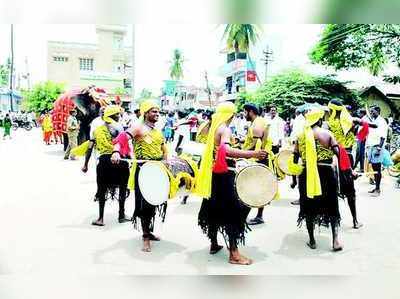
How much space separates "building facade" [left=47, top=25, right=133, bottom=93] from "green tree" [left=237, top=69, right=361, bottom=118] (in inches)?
663

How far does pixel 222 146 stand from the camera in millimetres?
4164

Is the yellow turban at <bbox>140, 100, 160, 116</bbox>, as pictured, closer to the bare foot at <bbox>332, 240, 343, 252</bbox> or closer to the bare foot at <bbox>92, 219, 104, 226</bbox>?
the bare foot at <bbox>92, 219, 104, 226</bbox>

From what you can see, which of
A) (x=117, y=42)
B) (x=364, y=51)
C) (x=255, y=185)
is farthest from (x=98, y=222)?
(x=117, y=42)

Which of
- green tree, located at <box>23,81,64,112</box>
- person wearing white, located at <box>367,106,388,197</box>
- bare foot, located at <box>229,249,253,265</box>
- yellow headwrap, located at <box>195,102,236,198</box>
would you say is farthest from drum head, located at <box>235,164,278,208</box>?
green tree, located at <box>23,81,64,112</box>

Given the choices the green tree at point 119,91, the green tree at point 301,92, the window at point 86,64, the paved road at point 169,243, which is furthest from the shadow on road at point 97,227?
the window at point 86,64

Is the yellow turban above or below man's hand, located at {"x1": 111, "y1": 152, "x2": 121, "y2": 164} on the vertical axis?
above

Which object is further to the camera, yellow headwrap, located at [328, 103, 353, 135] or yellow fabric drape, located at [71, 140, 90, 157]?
yellow headwrap, located at [328, 103, 353, 135]

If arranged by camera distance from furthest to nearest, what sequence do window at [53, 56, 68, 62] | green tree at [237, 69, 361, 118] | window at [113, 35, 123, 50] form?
window at [113, 35, 123, 50]
window at [53, 56, 68, 62]
green tree at [237, 69, 361, 118]

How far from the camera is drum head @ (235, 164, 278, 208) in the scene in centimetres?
405

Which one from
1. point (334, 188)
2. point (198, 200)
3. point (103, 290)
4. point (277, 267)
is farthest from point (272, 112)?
point (103, 290)

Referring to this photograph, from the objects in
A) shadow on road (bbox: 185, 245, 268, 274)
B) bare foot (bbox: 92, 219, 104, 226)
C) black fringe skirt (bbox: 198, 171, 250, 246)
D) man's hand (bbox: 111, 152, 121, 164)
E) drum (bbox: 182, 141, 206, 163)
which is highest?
drum (bbox: 182, 141, 206, 163)

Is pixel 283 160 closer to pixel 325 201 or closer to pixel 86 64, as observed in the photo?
pixel 325 201

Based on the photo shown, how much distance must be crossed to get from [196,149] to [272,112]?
624cm

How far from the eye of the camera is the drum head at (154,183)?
434 cm
